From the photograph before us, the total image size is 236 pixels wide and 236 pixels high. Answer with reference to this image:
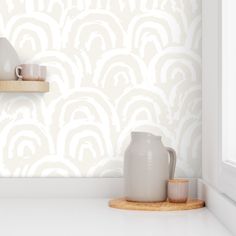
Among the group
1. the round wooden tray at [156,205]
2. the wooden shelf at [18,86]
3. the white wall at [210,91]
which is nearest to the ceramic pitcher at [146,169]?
the round wooden tray at [156,205]

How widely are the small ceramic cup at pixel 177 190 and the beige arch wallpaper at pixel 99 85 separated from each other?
0.30 metres

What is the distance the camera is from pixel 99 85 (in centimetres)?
209

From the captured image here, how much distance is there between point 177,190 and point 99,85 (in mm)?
551

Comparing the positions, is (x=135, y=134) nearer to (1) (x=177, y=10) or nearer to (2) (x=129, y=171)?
(2) (x=129, y=171)

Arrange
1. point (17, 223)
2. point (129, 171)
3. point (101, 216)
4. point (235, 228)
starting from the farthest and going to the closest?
1. point (129, 171)
2. point (101, 216)
3. point (17, 223)
4. point (235, 228)

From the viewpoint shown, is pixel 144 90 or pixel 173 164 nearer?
pixel 173 164

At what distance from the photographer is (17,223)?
1.51 m

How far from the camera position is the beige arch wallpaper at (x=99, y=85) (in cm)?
208

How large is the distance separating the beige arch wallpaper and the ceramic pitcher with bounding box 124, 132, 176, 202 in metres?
0.26

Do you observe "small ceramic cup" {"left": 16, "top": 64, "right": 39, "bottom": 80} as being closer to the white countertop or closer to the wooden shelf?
the wooden shelf

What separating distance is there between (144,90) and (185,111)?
18 centimetres

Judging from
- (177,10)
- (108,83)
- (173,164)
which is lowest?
(173,164)

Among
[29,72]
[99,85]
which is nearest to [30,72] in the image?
[29,72]

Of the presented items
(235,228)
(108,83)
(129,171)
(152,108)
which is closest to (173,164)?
(129,171)
